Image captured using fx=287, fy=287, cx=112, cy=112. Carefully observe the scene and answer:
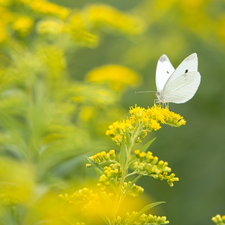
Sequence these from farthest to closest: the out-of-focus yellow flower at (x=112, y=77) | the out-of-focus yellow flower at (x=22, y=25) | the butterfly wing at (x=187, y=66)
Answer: the out-of-focus yellow flower at (x=112, y=77) < the out-of-focus yellow flower at (x=22, y=25) < the butterfly wing at (x=187, y=66)

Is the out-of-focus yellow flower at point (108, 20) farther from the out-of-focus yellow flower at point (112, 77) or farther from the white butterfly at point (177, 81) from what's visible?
the white butterfly at point (177, 81)

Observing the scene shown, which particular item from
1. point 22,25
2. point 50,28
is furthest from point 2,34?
point 50,28

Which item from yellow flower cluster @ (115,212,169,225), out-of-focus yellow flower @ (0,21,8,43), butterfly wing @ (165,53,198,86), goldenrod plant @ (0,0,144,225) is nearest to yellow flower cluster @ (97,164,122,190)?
yellow flower cluster @ (115,212,169,225)

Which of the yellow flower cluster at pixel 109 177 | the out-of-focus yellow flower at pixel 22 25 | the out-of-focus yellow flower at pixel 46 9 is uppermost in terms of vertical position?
the out-of-focus yellow flower at pixel 46 9

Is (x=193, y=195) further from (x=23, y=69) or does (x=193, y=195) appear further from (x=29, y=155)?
(x=23, y=69)

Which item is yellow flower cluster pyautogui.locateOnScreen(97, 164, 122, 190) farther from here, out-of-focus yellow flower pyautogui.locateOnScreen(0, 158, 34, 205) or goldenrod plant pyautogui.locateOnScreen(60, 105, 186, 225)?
out-of-focus yellow flower pyautogui.locateOnScreen(0, 158, 34, 205)

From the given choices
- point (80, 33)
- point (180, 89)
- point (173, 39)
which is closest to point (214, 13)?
point (173, 39)

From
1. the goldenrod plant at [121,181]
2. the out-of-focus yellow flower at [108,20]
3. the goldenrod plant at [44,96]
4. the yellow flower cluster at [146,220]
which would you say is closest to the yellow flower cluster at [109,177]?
the goldenrod plant at [121,181]

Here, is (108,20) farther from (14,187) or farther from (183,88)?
(14,187)
